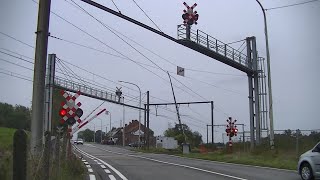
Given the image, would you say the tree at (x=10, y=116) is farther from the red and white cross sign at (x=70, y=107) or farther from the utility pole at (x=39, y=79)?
the utility pole at (x=39, y=79)

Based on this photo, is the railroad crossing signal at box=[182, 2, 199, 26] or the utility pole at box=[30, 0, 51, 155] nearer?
the utility pole at box=[30, 0, 51, 155]

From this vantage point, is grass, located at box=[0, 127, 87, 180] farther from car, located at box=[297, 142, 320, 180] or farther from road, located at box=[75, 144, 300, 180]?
car, located at box=[297, 142, 320, 180]

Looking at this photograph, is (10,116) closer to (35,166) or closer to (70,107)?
(70,107)

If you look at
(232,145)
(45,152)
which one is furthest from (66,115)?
(232,145)

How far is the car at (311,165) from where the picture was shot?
15922mm

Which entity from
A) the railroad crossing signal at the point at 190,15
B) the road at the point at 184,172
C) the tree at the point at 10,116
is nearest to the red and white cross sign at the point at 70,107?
the road at the point at 184,172

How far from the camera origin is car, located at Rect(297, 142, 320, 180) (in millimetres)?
15922

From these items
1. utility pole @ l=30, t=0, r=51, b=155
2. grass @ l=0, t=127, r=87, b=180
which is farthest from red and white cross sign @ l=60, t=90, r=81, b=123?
utility pole @ l=30, t=0, r=51, b=155

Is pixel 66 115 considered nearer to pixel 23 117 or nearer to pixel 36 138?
pixel 36 138

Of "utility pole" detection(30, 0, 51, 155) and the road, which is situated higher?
"utility pole" detection(30, 0, 51, 155)

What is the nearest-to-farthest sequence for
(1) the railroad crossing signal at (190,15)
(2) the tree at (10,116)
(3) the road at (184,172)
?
1. (3) the road at (184,172)
2. (1) the railroad crossing signal at (190,15)
3. (2) the tree at (10,116)

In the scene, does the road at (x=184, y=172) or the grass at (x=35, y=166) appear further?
the road at (x=184, y=172)

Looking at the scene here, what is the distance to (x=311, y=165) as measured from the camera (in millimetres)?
16125

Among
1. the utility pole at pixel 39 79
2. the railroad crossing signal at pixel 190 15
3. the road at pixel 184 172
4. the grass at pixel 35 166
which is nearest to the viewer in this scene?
the grass at pixel 35 166
